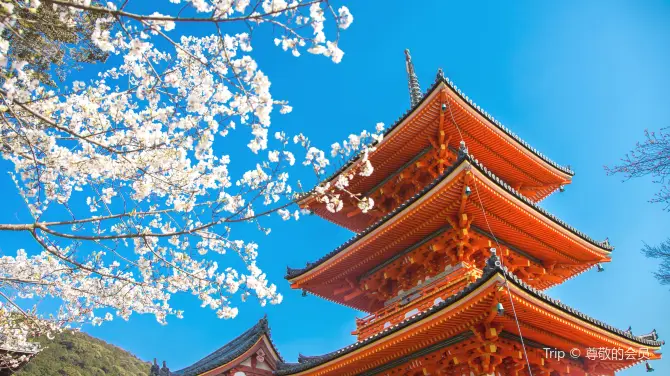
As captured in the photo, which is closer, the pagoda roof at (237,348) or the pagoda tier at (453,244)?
the pagoda tier at (453,244)

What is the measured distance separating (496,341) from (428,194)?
3.38m

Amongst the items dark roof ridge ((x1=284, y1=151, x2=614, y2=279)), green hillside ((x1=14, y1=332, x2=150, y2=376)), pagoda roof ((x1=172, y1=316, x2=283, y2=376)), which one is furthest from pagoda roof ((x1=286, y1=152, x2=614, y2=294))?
green hillside ((x1=14, y1=332, x2=150, y2=376))

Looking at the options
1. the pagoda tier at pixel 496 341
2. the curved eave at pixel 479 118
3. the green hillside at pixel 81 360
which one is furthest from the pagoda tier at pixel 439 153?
the green hillside at pixel 81 360

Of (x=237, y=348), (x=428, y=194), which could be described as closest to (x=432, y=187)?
(x=428, y=194)

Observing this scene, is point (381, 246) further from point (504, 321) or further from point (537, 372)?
point (537, 372)

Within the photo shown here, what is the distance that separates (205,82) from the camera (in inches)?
219

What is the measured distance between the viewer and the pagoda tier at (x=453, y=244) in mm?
10133

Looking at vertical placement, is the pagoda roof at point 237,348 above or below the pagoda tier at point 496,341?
above

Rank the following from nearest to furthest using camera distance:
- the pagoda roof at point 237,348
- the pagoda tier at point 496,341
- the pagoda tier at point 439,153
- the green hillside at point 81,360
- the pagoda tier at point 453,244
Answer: the pagoda tier at point 496,341, the pagoda tier at point 453,244, the pagoda tier at point 439,153, the pagoda roof at point 237,348, the green hillside at point 81,360

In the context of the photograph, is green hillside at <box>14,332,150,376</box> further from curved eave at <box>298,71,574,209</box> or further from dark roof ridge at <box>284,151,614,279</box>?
curved eave at <box>298,71,574,209</box>

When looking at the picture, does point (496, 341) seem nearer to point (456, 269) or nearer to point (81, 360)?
point (456, 269)

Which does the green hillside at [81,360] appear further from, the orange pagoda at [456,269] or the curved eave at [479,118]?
the curved eave at [479,118]

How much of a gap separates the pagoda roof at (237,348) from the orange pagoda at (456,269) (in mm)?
57

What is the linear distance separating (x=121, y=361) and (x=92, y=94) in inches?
1669
